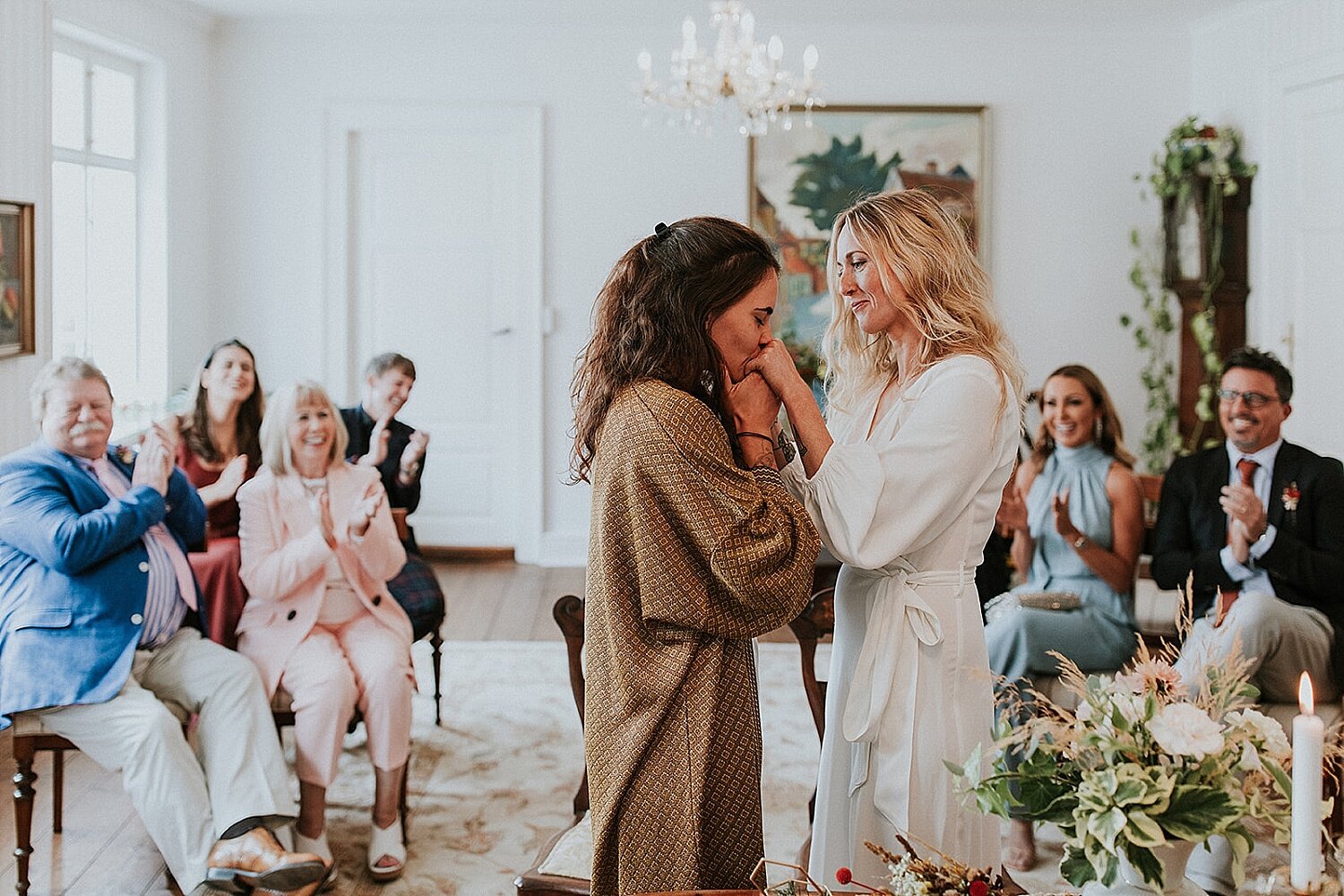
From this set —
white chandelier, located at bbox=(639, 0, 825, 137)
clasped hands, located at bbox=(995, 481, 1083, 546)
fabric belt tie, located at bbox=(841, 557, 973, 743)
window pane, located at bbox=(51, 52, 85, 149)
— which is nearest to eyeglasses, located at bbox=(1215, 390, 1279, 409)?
clasped hands, located at bbox=(995, 481, 1083, 546)

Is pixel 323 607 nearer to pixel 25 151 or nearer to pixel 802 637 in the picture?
pixel 802 637

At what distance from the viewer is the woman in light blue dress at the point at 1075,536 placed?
347cm

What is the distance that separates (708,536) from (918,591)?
0.41m

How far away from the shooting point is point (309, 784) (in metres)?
3.20

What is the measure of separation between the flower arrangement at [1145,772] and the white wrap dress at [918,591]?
452 mm

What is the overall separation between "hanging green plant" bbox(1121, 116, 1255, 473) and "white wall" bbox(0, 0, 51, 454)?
16.2 ft

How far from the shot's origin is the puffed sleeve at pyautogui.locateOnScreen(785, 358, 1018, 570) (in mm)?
1838

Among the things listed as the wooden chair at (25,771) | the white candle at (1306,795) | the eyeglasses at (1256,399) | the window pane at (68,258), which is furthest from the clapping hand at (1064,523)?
the window pane at (68,258)

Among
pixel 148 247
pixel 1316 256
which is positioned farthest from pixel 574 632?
pixel 148 247

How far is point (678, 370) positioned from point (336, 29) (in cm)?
563

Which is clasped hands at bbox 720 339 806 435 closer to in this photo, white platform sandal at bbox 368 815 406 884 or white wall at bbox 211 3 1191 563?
white platform sandal at bbox 368 815 406 884

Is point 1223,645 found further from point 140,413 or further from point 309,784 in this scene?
point 140,413

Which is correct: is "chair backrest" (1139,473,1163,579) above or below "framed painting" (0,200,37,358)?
below

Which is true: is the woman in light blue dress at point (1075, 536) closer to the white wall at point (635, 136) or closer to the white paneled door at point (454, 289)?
the white wall at point (635, 136)
